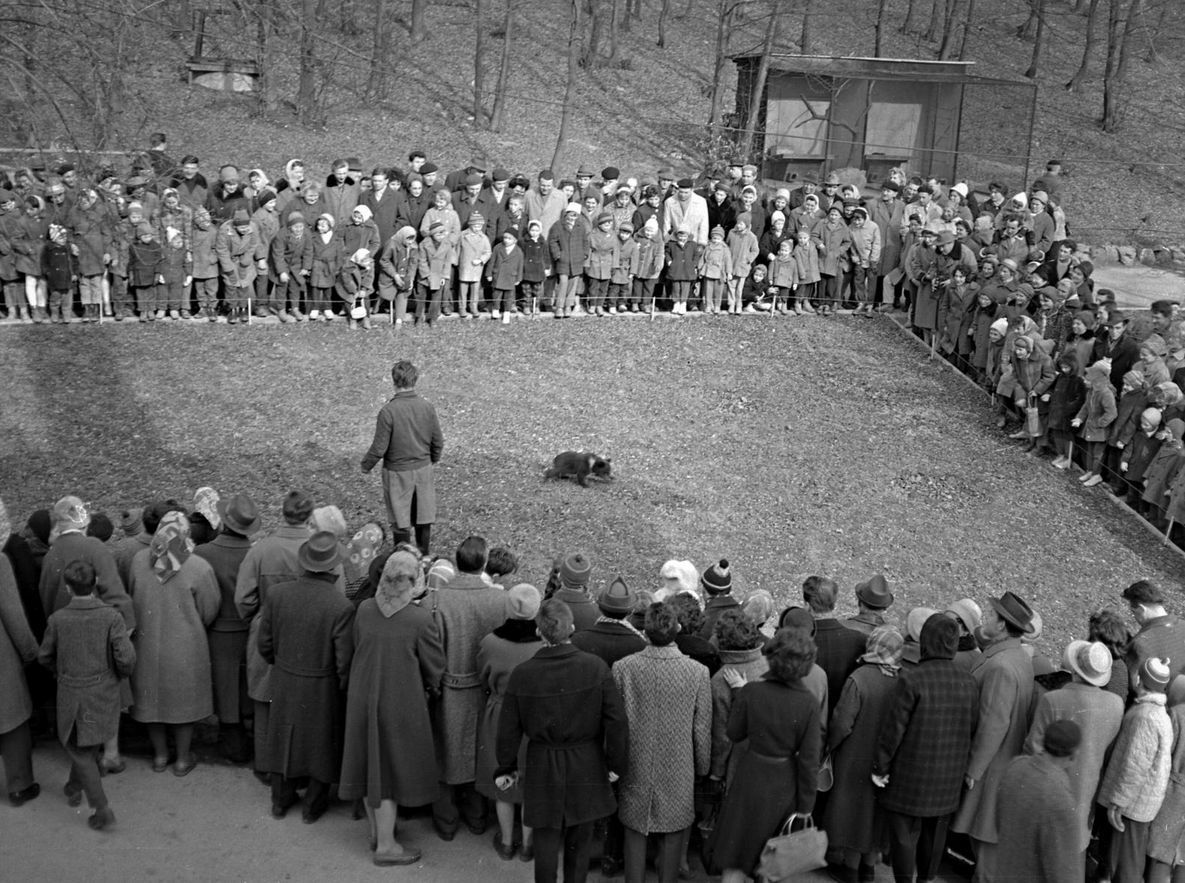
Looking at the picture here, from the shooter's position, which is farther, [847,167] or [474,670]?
[847,167]

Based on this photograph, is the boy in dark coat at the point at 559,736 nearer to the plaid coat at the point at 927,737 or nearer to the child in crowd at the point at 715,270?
the plaid coat at the point at 927,737

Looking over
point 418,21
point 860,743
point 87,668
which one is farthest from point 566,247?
point 418,21

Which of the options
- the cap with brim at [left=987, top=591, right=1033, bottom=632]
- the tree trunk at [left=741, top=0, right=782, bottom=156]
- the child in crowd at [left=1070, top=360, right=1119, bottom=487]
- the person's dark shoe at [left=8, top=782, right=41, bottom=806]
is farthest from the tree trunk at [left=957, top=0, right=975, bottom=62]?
the person's dark shoe at [left=8, top=782, right=41, bottom=806]

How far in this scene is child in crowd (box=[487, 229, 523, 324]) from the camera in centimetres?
1681

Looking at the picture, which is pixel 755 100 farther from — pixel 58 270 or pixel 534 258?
pixel 58 270

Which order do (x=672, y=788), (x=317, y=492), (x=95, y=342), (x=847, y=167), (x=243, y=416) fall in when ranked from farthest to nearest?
1. (x=847, y=167)
2. (x=95, y=342)
3. (x=243, y=416)
4. (x=317, y=492)
5. (x=672, y=788)

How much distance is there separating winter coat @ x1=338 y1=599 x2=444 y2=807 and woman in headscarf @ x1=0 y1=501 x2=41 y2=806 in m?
1.90

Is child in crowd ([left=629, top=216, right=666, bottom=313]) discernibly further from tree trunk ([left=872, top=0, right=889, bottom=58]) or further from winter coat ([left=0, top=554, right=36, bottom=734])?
tree trunk ([left=872, top=0, right=889, bottom=58])

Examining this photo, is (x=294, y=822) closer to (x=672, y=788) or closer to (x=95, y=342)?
(x=672, y=788)

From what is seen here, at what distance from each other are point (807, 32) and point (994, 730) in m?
32.1

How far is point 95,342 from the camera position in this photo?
15.5 m

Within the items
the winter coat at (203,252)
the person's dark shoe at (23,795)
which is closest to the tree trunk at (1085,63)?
the winter coat at (203,252)

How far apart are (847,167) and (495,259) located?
1308 cm

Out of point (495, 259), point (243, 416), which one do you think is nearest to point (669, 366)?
point (495, 259)
